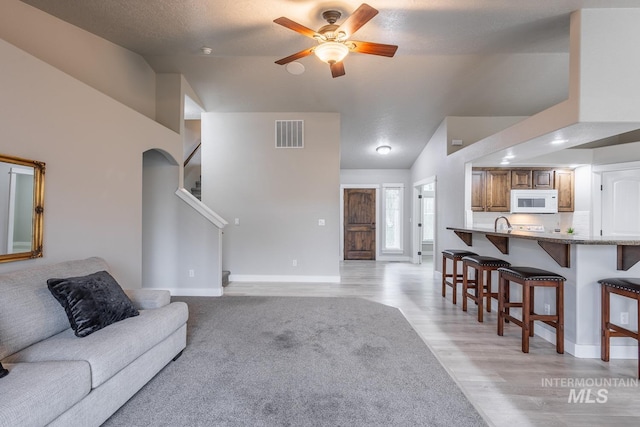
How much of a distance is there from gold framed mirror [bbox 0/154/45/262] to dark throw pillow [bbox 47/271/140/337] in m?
0.45

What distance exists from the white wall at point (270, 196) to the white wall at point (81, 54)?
1.36 m

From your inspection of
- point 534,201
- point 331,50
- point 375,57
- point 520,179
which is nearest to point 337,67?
point 331,50

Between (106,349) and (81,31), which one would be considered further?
(81,31)

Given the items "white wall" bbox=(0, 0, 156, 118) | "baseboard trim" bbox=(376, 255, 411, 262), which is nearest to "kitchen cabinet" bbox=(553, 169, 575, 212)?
"baseboard trim" bbox=(376, 255, 411, 262)

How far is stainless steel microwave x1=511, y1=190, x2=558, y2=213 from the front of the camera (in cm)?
546

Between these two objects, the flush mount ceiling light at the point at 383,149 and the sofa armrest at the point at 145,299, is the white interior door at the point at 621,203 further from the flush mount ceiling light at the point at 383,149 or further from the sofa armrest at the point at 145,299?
the sofa armrest at the point at 145,299

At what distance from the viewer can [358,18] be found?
7.64 ft

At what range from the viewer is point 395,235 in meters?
8.18

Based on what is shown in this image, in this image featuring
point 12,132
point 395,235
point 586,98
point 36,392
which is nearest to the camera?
point 36,392

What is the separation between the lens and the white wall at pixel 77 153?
2.12 metres

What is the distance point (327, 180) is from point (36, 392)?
14.6 feet

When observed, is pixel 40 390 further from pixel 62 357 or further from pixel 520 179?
pixel 520 179

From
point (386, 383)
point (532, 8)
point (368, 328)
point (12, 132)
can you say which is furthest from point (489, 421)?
point (12, 132)

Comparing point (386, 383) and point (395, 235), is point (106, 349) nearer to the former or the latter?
point (386, 383)
